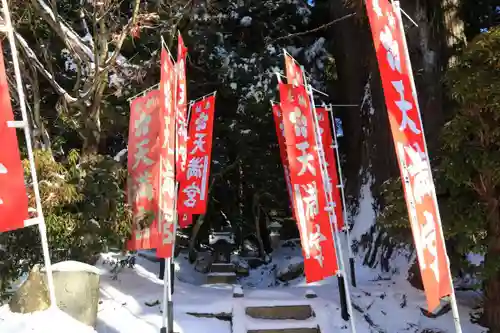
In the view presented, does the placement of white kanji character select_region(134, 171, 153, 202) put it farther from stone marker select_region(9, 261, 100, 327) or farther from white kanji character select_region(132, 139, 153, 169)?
stone marker select_region(9, 261, 100, 327)

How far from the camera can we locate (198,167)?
8.04 m

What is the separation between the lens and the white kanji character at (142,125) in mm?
6938

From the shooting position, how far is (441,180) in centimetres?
557

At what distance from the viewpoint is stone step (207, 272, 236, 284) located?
10.5 meters

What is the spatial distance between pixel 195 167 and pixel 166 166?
1836 mm

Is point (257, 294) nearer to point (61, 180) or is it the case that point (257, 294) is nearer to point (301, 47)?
point (61, 180)

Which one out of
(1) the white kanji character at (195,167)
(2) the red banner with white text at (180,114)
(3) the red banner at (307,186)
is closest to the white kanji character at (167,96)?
(2) the red banner with white text at (180,114)

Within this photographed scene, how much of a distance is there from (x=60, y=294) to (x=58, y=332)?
283 cm

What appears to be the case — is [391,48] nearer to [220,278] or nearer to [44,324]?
[44,324]

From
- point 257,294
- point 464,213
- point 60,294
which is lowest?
point 257,294

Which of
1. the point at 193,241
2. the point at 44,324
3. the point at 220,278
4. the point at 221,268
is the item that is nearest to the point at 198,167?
the point at 220,278

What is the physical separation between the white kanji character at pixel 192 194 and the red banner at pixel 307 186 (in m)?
2.38

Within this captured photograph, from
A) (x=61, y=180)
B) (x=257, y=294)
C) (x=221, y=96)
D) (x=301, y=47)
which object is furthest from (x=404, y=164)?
(x=301, y=47)

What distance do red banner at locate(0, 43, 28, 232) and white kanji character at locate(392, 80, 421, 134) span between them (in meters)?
3.03
